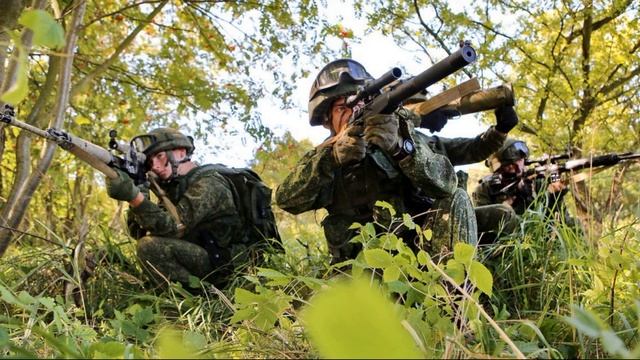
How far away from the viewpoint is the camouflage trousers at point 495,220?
3.19 meters

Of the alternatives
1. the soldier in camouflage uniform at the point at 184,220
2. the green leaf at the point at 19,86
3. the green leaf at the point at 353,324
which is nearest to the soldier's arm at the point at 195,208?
the soldier in camouflage uniform at the point at 184,220

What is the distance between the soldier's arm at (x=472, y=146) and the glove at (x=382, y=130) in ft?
3.04

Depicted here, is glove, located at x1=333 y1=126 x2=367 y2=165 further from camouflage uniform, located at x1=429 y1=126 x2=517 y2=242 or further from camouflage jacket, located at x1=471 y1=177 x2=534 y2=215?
camouflage jacket, located at x1=471 y1=177 x2=534 y2=215

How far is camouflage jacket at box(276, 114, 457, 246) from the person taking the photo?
2.85 m

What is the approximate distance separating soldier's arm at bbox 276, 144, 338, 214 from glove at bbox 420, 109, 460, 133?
557mm

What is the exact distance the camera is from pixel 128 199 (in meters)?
3.40

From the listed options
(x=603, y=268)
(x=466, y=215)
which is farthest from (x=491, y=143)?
(x=603, y=268)

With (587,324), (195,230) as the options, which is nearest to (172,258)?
(195,230)

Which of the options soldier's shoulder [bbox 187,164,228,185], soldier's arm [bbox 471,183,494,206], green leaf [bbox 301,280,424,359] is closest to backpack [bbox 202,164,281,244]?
soldier's shoulder [bbox 187,164,228,185]

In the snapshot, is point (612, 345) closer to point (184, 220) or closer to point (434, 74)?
point (434, 74)

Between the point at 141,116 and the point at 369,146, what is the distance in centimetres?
363

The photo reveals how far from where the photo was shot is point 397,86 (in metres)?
2.43

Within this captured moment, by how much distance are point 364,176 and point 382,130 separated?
1.74 feet

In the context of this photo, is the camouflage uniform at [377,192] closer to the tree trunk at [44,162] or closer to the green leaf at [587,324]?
the tree trunk at [44,162]
